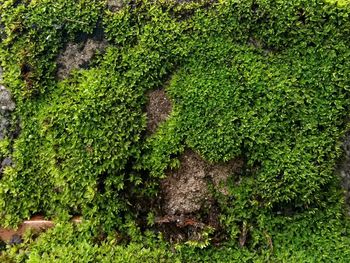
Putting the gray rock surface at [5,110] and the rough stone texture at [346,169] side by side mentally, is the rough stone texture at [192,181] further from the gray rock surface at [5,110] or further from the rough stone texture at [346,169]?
the gray rock surface at [5,110]

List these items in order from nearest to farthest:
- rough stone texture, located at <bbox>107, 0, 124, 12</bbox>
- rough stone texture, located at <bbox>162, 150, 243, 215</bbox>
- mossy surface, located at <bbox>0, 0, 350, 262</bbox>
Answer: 1. mossy surface, located at <bbox>0, 0, 350, 262</bbox>
2. rough stone texture, located at <bbox>162, 150, 243, 215</bbox>
3. rough stone texture, located at <bbox>107, 0, 124, 12</bbox>

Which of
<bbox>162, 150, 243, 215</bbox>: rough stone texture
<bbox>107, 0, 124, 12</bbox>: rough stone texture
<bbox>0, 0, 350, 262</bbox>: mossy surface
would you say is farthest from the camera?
<bbox>107, 0, 124, 12</bbox>: rough stone texture

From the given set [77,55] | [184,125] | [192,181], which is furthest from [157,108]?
[77,55]

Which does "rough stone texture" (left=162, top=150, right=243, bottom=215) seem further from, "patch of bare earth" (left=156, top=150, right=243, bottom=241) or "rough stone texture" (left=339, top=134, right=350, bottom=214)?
"rough stone texture" (left=339, top=134, right=350, bottom=214)

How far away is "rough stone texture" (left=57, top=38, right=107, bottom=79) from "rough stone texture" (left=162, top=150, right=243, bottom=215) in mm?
784

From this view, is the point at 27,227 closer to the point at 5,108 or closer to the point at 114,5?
the point at 5,108

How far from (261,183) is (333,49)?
78 centimetres

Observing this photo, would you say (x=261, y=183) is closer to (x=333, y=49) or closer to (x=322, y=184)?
(x=322, y=184)

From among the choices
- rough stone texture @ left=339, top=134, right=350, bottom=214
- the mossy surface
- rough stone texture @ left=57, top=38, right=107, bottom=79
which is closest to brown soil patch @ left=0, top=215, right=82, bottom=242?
the mossy surface

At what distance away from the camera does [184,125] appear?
243cm

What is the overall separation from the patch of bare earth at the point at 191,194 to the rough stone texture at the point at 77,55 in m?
0.78

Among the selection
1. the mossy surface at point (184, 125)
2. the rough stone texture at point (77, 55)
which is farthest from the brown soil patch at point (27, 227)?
the rough stone texture at point (77, 55)

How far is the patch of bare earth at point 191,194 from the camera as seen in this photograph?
239 centimetres

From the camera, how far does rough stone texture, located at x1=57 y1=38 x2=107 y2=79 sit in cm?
260
